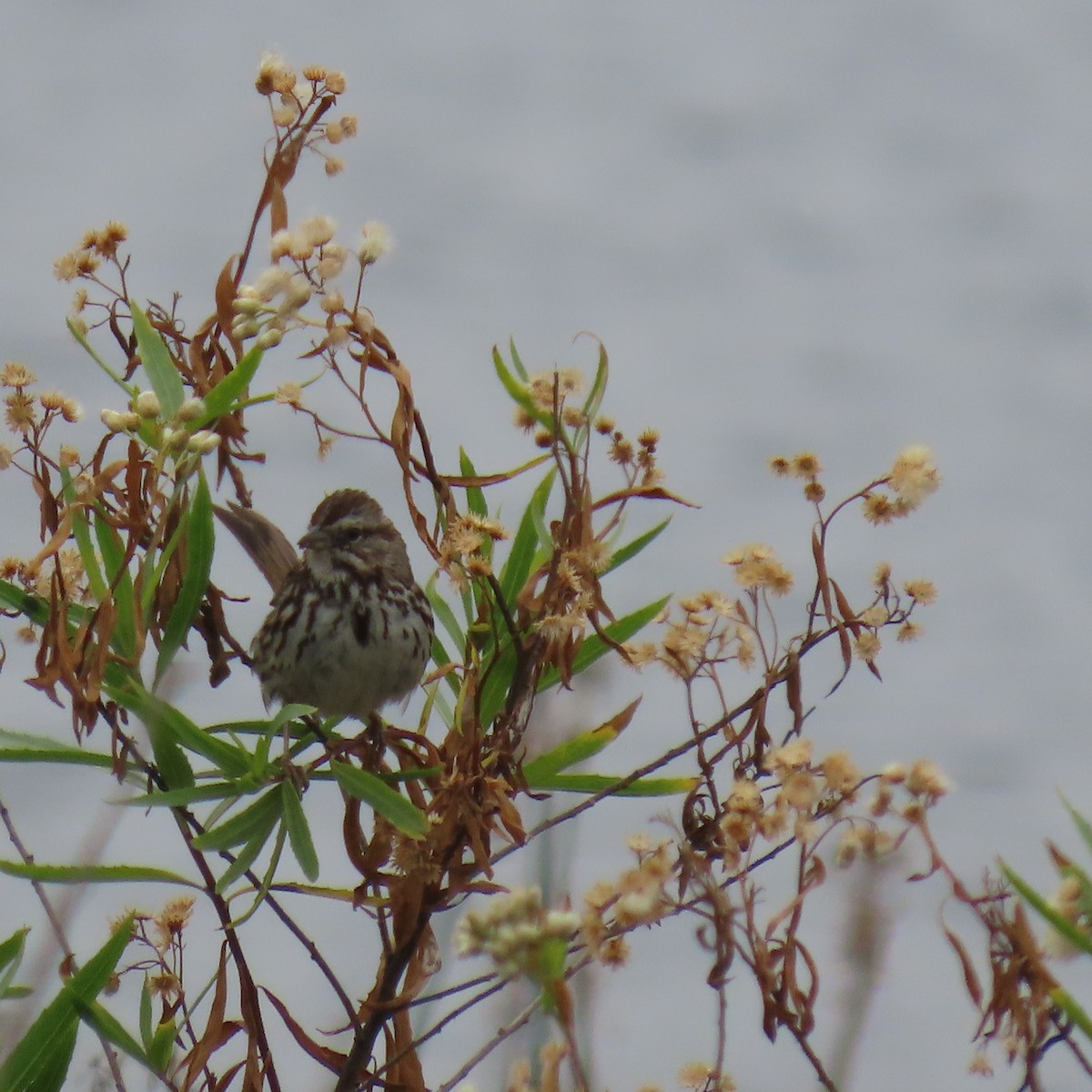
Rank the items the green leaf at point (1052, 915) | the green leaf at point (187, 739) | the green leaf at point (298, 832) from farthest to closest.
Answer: the green leaf at point (298, 832) < the green leaf at point (187, 739) < the green leaf at point (1052, 915)

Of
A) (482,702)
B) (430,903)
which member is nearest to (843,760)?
(430,903)

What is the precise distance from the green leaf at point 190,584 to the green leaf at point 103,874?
0.81ft

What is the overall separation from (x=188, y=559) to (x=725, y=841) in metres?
0.84

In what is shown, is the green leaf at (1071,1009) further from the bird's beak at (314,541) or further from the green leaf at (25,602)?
the bird's beak at (314,541)

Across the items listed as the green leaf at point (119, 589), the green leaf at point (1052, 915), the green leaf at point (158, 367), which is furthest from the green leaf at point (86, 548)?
the green leaf at point (1052, 915)

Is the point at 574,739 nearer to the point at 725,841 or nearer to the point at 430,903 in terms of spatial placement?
the point at 430,903

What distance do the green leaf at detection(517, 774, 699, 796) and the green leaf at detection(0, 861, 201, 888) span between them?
0.45 m

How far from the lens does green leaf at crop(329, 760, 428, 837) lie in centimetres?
195

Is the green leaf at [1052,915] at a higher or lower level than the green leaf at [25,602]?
lower

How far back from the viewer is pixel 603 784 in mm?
2266

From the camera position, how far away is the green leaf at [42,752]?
213 cm

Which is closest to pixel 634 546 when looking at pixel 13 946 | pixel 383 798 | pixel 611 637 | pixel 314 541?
pixel 611 637

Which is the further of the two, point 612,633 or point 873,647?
point 612,633

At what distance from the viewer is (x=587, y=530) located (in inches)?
75.4
